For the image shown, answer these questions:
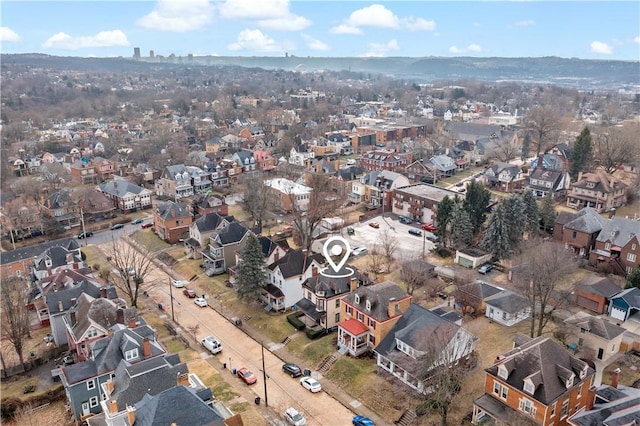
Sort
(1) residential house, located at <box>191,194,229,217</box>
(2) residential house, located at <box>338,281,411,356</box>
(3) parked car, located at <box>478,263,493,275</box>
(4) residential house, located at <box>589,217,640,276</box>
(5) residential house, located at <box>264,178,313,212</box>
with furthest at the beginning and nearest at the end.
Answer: (5) residential house, located at <box>264,178,313,212</box>, (1) residential house, located at <box>191,194,229,217</box>, (3) parked car, located at <box>478,263,493,275</box>, (4) residential house, located at <box>589,217,640,276</box>, (2) residential house, located at <box>338,281,411,356</box>

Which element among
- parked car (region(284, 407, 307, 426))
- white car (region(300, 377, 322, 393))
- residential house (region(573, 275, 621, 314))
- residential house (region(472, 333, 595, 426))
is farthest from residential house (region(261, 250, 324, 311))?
residential house (region(573, 275, 621, 314))

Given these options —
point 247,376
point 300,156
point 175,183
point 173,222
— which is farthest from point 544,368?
point 300,156

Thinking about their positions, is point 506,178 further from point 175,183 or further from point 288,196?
point 175,183

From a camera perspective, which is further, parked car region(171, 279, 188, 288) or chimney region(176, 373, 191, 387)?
parked car region(171, 279, 188, 288)

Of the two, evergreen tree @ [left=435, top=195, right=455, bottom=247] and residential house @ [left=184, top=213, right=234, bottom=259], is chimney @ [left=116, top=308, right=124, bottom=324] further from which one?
evergreen tree @ [left=435, top=195, right=455, bottom=247]

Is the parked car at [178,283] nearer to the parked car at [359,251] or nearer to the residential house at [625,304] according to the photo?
the parked car at [359,251]

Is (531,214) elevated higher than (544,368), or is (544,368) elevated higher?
(531,214)

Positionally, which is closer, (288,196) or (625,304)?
(625,304)

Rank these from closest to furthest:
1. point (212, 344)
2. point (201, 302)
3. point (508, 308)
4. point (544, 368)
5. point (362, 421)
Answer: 1. point (544, 368)
2. point (362, 421)
3. point (212, 344)
4. point (508, 308)
5. point (201, 302)
